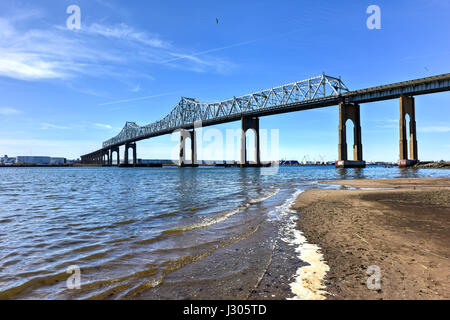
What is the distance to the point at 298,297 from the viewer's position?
3.50 m

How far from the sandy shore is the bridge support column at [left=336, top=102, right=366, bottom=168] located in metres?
80.0

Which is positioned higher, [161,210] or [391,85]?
[391,85]

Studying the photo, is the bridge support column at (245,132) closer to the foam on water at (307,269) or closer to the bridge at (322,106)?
the bridge at (322,106)

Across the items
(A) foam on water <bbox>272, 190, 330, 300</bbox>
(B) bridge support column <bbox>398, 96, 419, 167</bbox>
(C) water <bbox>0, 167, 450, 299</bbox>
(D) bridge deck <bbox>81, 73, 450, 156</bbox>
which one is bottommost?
(C) water <bbox>0, 167, 450, 299</bbox>

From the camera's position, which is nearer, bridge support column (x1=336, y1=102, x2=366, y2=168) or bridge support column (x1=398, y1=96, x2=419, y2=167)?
bridge support column (x1=398, y1=96, x2=419, y2=167)

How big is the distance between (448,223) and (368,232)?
2.71m

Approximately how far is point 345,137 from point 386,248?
90.5 m

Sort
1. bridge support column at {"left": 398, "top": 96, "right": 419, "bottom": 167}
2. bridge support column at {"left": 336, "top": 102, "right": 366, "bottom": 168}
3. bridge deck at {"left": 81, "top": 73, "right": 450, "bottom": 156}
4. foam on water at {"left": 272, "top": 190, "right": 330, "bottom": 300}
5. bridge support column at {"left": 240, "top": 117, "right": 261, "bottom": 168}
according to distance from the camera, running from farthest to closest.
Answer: bridge support column at {"left": 240, "top": 117, "right": 261, "bottom": 168} → bridge support column at {"left": 336, "top": 102, "right": 366, "bottom": 168} → bridge support column at {"left": 398, "top": 96, "right": 419, "bottom": 167} → bridge deck at {"left": 81, "top": 73, "right": 450, "bottom": 156} → foam on water at {"left": 272, "top": 190, "right": 330, "bottom": 300}

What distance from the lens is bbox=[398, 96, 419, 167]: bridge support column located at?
73.6 meters

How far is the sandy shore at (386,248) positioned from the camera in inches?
143

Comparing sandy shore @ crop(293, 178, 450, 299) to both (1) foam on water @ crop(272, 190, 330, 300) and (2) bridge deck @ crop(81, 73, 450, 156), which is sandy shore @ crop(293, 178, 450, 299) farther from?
(2) bridge deck @ crop(81, 73, 450, 156)

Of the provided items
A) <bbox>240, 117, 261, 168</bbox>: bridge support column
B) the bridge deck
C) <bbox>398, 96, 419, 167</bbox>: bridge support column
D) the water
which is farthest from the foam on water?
<bbox>240, 117, 261, 168</bbox>: bridge support column
